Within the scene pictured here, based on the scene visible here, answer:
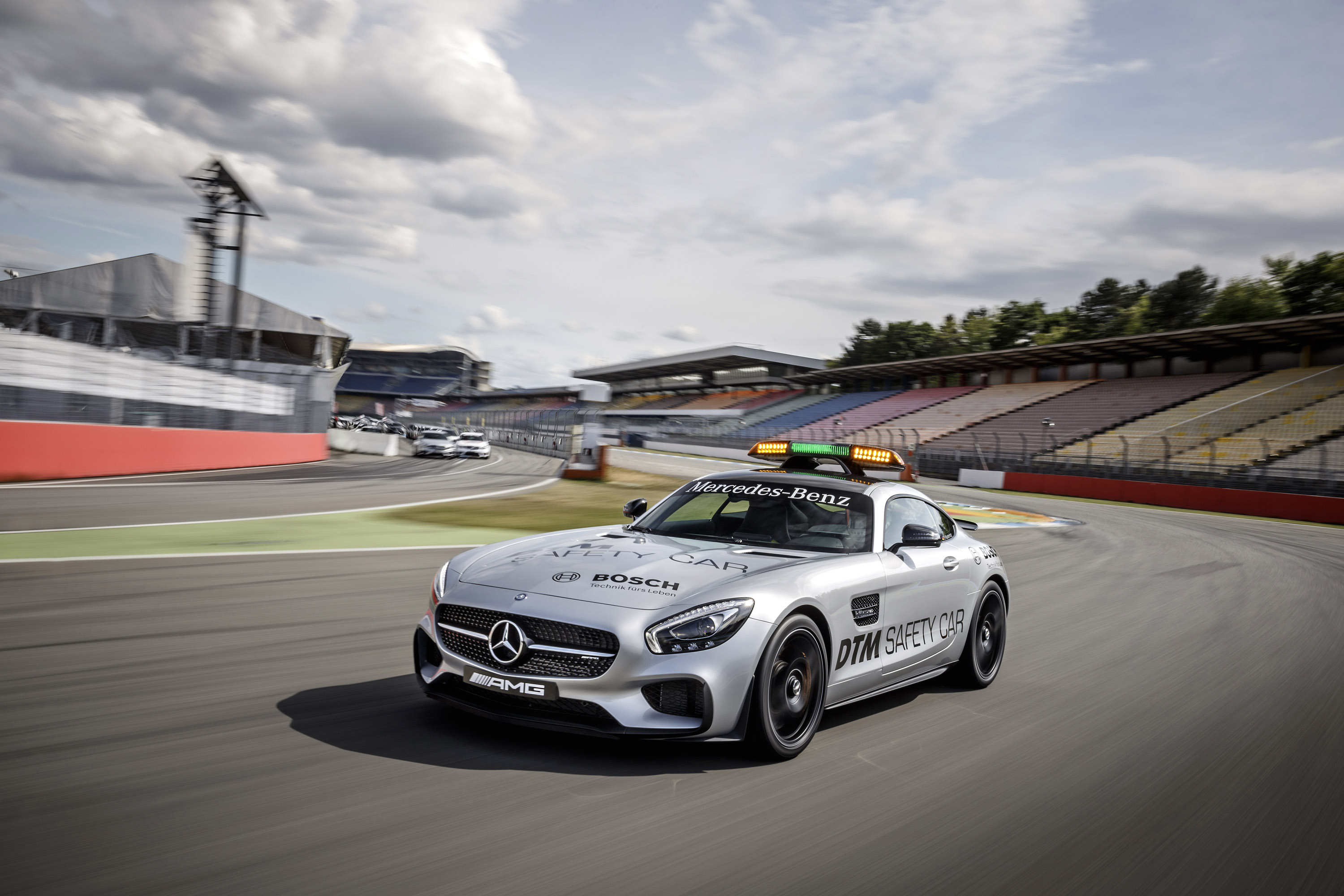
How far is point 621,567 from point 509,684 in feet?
2.60

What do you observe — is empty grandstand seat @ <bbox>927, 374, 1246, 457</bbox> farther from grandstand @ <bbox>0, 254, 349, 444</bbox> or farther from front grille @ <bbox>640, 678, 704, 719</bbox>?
front grille @ <bbox>640, 678, 704, 719</bbox>

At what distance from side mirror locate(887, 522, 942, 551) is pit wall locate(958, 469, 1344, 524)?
1000 inches

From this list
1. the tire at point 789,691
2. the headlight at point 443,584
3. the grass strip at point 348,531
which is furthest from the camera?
the grass strip at point 348,531

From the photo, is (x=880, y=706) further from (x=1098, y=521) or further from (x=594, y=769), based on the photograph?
(x=1098, y=521)

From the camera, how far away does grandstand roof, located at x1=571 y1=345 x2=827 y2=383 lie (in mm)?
84625

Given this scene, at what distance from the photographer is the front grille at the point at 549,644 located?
3.72 meters

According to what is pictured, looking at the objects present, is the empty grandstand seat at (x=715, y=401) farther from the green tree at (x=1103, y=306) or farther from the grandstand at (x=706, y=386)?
the green tree at (x=1103, y=306)

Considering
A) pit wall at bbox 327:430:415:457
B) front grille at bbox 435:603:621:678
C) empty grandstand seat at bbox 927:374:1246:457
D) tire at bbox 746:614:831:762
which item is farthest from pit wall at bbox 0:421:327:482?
empty grandstand seat at bbox 927:374:1246:457

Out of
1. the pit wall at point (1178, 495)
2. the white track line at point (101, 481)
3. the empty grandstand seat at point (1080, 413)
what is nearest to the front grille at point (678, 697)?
the white track line at point (101, 481)

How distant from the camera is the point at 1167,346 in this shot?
43281mm

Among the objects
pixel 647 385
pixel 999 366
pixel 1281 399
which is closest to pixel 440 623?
pixel 1281 399

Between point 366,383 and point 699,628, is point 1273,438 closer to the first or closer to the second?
point 699,628

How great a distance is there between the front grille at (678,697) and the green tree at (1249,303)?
69.2 m

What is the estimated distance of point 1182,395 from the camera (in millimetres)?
39781
